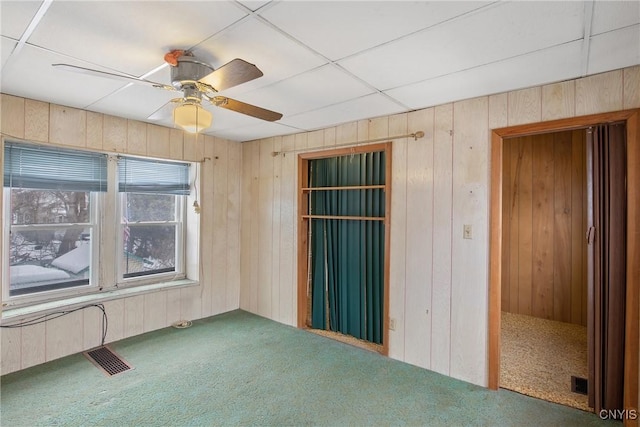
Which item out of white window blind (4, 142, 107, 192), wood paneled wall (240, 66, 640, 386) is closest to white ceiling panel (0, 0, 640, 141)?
wood paneled wall (240, 66, 640, 386)

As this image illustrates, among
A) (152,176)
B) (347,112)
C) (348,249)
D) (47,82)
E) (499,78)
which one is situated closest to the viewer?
(499,78)

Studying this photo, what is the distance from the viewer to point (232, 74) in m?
1.60

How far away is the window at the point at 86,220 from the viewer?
284 centimetres

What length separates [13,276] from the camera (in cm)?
284

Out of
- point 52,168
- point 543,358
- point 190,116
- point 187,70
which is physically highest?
point 187,70

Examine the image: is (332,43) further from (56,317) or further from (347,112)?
(56,317)

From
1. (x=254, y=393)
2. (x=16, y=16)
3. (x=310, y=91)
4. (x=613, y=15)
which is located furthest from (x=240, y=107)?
(x=254, y=393)

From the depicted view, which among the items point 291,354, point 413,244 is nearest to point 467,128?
point 413,244

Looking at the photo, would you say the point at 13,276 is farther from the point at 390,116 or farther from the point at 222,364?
the point at 390,116

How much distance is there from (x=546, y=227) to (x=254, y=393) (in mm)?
3940

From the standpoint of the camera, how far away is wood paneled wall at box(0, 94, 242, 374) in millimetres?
2730

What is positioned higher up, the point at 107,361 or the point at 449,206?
the point at 449,206

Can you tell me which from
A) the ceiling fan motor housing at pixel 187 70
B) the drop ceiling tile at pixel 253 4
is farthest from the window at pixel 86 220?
the drop ceiling tile at pixel 253 4

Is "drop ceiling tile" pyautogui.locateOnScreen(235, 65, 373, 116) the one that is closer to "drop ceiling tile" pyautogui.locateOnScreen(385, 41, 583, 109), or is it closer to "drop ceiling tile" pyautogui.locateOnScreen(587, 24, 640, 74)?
"drop ceiling tile" pyautogui.locateOnScreen(385, 41, 583, 109)
